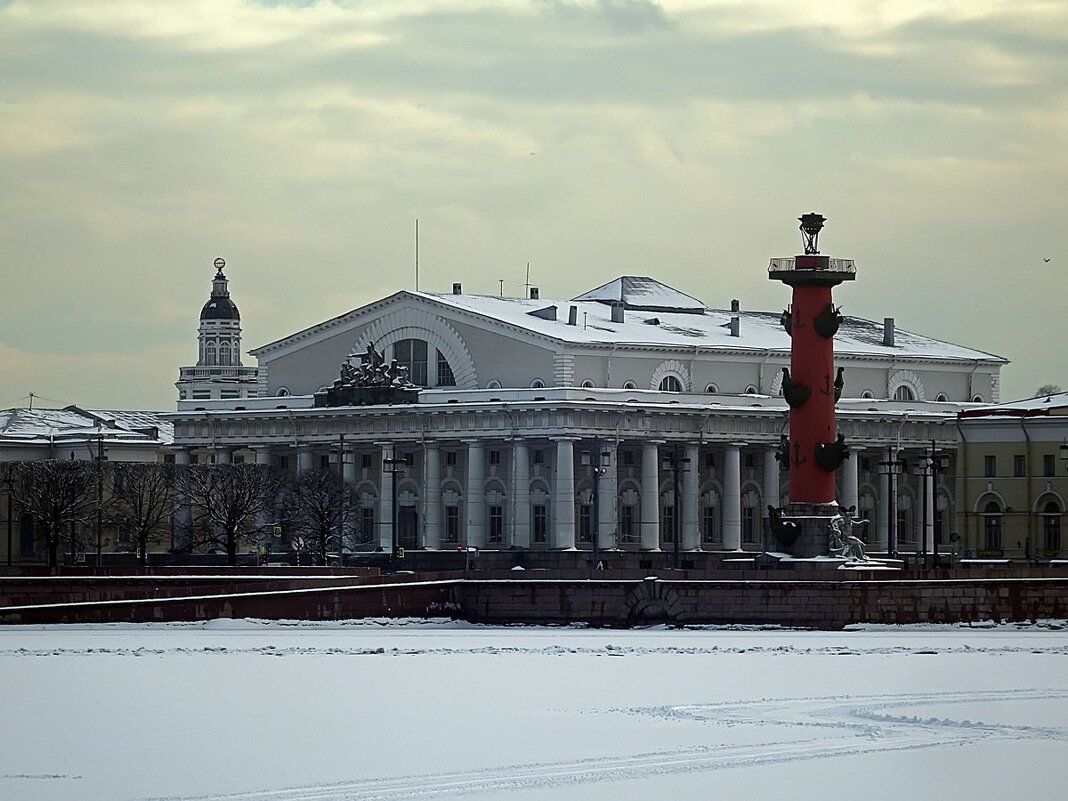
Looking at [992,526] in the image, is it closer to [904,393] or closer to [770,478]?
[770,478]

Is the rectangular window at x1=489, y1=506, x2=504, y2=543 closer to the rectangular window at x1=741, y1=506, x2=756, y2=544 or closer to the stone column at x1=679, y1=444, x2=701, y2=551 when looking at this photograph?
the stone column at x1=679, y1=444, x2=701, y2=551

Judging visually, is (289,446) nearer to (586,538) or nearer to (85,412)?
(586,538)

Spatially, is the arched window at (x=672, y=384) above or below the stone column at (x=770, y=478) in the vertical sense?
above

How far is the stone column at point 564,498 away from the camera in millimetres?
104938

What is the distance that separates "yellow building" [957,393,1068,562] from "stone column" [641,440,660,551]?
37.7 feet

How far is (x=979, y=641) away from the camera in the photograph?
60.4 m

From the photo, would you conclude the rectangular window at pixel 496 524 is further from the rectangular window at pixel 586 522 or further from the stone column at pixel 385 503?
the stone column at pixel 385 503

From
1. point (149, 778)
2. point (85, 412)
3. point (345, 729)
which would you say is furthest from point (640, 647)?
point (85, 412)

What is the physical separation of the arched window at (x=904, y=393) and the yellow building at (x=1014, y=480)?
15922mm

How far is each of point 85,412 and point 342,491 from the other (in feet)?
136

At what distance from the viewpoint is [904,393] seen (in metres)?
120

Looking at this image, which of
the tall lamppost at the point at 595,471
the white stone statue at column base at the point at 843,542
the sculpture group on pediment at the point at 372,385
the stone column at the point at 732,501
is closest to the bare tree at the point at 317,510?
the sculpture group on pediment at the point at 372,385

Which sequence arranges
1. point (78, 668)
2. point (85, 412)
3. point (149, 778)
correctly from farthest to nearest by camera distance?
point (85, 412)
point (78, 668)
point (149, 778)

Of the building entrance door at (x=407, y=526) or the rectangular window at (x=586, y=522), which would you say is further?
the building entrance door at (x=407, y=526)
